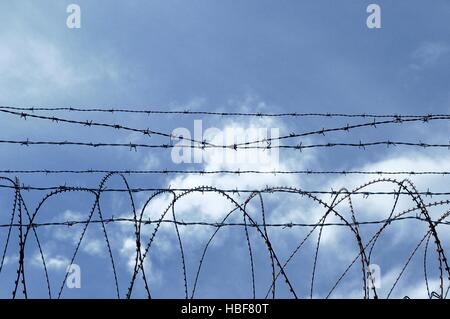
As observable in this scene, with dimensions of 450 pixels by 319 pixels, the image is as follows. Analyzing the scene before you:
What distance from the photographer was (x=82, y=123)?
802 cm

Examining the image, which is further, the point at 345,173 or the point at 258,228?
the point at 345,173
